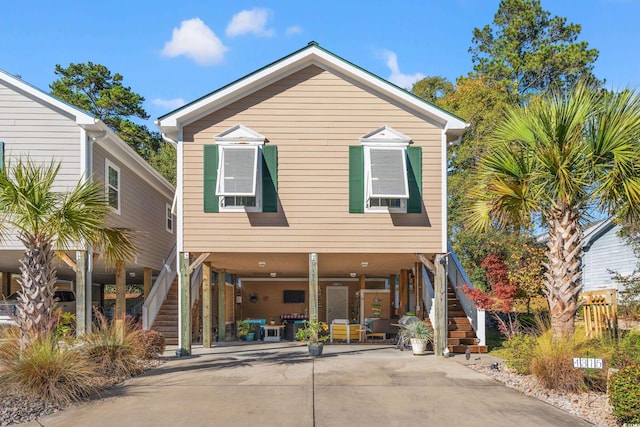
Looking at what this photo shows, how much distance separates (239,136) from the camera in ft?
46.8

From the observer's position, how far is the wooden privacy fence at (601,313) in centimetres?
1207

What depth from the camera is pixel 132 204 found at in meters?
17.9

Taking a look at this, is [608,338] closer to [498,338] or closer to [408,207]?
[408,207]

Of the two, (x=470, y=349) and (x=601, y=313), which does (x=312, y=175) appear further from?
(x=601, y=313)

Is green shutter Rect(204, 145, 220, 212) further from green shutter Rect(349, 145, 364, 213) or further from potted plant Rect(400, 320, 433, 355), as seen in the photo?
potted plant Rect(400, 320, 433, 355)

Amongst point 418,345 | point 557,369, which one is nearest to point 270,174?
point 418,345

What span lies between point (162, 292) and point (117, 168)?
14.1 feet

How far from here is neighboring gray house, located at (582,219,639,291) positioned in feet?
86.8

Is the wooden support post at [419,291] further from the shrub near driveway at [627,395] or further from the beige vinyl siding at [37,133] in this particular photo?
the beige vinyl siding at [37,133]

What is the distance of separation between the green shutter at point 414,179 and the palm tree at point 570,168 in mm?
2881

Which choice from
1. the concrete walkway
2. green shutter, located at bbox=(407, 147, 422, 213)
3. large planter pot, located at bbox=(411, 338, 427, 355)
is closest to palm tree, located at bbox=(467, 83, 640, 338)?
the concrete walkway

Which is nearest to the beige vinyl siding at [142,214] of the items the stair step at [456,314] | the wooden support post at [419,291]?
the wooden support post at [419,291]

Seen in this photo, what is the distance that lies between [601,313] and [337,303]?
13378mm

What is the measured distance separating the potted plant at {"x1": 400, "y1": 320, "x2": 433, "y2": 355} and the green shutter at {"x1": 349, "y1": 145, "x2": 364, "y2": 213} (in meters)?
3.29
